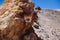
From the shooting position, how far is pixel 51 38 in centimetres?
1045

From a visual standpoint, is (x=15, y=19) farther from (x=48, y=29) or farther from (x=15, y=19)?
(x=48, y=29)

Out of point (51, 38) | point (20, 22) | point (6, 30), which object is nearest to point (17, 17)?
point (20, 22)

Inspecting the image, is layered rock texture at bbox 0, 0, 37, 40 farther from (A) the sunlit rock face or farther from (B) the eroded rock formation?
(A) the sunlit rock face

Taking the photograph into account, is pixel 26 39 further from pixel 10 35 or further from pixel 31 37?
pixel 10 35

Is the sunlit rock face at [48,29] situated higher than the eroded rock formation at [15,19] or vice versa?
the eroded rock formation at [15,19]

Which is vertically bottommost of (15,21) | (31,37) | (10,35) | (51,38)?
(51,38)

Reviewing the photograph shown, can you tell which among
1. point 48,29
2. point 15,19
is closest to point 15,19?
point 15,19

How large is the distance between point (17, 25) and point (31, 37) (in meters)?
0.75

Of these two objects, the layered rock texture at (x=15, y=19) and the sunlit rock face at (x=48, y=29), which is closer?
the layered rock texture at (x=15, y=19)

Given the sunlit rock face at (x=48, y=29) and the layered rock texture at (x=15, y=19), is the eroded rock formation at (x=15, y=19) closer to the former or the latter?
the layered rock texture at (x=15, y=19)

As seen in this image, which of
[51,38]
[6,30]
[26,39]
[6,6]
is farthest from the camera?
[51,38]

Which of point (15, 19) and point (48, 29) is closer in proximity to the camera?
point (15, 19)

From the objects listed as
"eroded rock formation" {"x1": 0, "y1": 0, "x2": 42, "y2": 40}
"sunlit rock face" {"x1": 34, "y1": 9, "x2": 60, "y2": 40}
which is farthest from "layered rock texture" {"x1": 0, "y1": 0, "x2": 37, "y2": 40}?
"sunlit rock face" {"x1": 34, "y1": 9, "x2": 60, "y2": 40}

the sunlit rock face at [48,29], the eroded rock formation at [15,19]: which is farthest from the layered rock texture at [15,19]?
the sunlit rock face at [48,29]
